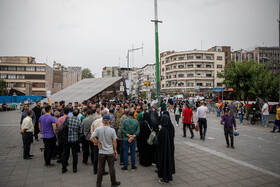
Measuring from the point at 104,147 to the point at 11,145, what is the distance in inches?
260

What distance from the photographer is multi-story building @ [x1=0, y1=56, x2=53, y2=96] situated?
5944 cm

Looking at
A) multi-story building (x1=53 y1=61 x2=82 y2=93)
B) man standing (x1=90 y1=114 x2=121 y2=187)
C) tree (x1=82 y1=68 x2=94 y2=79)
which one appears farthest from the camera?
tree (x1=82 y1=68 x2=94 y2=79)

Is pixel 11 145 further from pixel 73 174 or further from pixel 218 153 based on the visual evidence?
pixel 218 153

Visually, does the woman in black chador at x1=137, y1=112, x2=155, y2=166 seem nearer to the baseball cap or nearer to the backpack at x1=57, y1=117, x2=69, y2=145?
the baseball cap

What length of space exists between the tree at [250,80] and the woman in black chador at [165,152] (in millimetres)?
13800

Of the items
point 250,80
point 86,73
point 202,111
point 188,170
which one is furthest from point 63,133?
point 86,73

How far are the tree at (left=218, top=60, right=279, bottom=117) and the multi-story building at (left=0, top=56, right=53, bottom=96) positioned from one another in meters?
61.1

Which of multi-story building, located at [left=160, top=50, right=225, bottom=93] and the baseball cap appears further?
multi-story building, located at [left=160, top=50, right=225, bottom=93]

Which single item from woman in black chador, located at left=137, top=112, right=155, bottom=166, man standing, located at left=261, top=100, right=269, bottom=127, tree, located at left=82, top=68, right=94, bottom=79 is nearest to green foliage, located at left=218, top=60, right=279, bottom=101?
man standing, located at left=261, top=100, right=269, bottom=127

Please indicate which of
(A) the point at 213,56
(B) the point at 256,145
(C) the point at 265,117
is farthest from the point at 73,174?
(A) the point at 213,56

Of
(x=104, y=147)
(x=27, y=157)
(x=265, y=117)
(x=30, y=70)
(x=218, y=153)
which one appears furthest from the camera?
(x=30, y=70)

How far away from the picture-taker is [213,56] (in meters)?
61.0

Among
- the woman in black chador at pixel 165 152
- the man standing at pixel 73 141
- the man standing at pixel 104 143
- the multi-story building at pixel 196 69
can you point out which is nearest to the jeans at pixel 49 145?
the man standing at pixel 73 141

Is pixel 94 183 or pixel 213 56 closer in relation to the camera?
pixel 94 183
